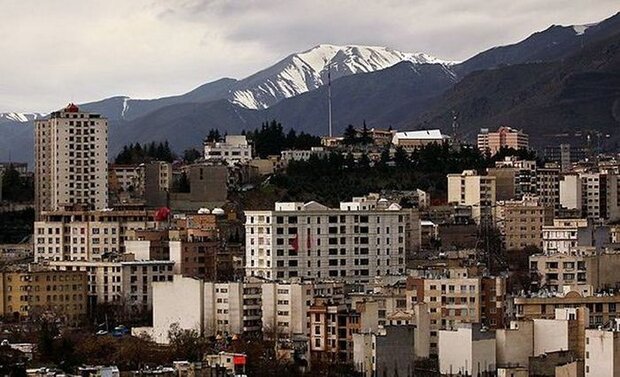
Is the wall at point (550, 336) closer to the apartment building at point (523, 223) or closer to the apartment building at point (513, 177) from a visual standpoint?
the apartment building at point (523, 223)

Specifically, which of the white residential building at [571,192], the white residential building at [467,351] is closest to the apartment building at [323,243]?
the white residential building at [467,351]

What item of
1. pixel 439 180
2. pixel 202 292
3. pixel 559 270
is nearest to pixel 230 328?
pixel 202 292

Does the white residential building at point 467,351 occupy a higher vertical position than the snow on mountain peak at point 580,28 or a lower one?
lower

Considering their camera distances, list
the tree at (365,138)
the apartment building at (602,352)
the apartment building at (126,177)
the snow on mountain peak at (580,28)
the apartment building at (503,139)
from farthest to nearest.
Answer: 1. the snow on mountain peak at (580,28)
2. the apartment building at (503,139)
3. the tree at (365,138)
4. the apartment building at (126,177)
5. the apartment building at (602,352)

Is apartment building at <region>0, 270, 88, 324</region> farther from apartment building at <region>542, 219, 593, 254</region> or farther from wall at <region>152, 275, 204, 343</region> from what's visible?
apartment building at <region>542, 219, 593, 254</region>

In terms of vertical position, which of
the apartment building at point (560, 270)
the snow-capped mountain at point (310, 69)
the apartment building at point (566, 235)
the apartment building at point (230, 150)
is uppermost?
the snow-capped mountain at point (310, 69)

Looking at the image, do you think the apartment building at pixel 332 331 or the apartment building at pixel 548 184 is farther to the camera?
the apartment building at pixel 548 184

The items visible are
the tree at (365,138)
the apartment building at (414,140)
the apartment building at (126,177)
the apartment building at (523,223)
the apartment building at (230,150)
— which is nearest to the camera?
the apartment building at (523,223)
